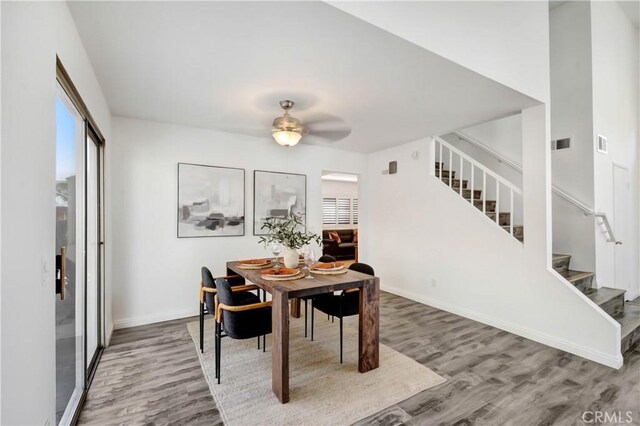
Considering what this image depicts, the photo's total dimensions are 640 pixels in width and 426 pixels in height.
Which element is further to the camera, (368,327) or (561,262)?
(561,262)

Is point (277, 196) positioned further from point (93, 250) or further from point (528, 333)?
point (528, 333)

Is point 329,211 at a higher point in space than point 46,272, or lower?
higher

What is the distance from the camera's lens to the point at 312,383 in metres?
2.42

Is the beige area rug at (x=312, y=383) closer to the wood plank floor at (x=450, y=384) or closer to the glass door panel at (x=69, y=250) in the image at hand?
the wood plank floor at (x=450, y=384)

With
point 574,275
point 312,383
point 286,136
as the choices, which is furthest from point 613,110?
point 312,383

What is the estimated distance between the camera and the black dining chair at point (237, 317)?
2344mm

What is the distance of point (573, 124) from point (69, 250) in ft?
19.7

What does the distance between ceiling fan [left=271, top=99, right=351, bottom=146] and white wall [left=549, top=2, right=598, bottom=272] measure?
3175 mm

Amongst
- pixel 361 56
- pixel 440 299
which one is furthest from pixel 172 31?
pixel 440 299

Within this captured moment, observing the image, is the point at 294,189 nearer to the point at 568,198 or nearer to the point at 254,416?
the point at 254,416

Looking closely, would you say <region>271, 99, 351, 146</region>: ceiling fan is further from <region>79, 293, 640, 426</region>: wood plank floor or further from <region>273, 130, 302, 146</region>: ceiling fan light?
<region>79, 293, 640, 426</region>: wood plank floor

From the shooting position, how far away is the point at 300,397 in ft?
7.32

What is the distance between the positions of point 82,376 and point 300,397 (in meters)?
1.71

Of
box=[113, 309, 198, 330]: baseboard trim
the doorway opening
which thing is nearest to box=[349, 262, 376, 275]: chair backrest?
box=[113, 309, 198, 330]: baseboard trim
